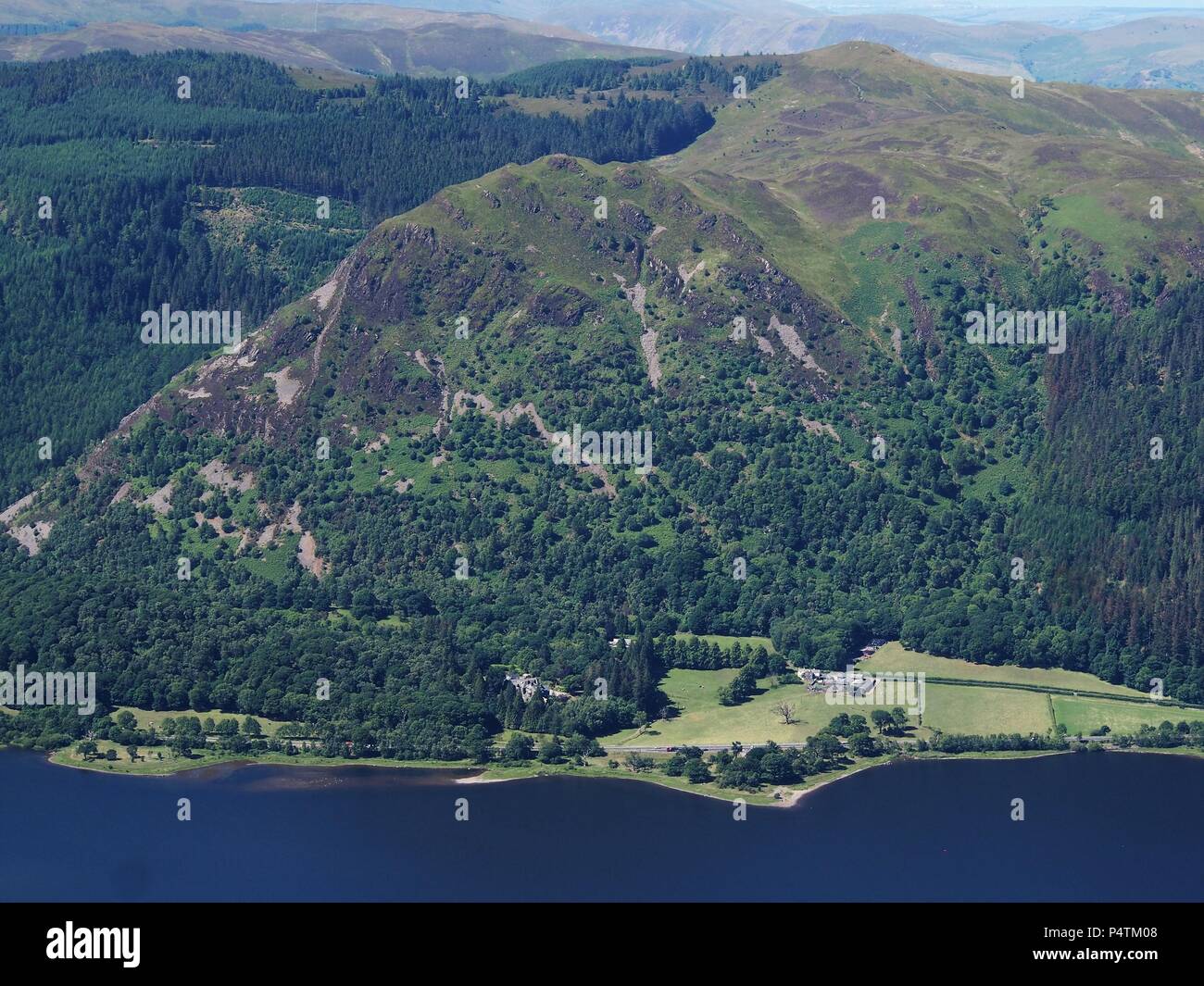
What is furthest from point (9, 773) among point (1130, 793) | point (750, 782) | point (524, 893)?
point (1130, 793)

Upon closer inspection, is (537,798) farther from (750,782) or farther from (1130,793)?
(1130,793)

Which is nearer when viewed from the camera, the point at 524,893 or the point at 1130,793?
the point at 524,893

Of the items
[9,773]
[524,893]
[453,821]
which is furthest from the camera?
[9,773]

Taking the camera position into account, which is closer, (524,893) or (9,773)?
(524,893)
